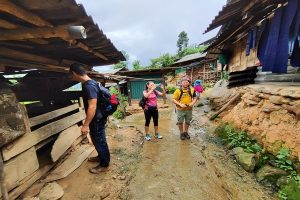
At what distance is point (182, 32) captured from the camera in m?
64.6

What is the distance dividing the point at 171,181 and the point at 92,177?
66.5 inches

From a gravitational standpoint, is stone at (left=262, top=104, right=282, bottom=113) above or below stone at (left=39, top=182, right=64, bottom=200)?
above

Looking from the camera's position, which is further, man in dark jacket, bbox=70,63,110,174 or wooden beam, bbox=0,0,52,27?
man in dark jacket, bbox=70,63,110,174

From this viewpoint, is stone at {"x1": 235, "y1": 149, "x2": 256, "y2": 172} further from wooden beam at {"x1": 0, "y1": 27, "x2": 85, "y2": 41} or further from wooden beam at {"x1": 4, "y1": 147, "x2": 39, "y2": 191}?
wooden beam at {"x1": 0, "y1": 27, "x2": 85, "y2": 41}

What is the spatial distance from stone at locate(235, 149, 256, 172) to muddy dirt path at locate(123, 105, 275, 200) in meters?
0.15

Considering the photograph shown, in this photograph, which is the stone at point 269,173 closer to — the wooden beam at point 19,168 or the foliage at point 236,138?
the foliage at point 236,138

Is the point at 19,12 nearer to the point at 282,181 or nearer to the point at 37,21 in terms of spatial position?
the point at 37,21

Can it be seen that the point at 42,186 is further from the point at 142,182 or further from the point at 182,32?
the point at 182,32

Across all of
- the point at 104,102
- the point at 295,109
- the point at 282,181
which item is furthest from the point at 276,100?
the point at 104,102

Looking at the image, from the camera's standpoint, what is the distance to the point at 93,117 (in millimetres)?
4008

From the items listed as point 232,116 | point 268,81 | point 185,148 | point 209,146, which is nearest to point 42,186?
point 185,148

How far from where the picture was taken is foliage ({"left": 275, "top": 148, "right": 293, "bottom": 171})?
4434 mm

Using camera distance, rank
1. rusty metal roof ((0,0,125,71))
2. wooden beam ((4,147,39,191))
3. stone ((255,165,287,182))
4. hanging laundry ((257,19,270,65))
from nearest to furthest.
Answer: rusty metal roof ((0,0,125,71)) < wooden beam ((4,147,39,191)) < stone ((255,165,287,182)) < hanging laundry ((257,19,270,65))

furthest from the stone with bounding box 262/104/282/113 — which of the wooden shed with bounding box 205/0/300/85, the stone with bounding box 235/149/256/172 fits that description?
the stone with bounding box 235/149/256/172
